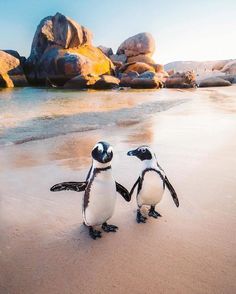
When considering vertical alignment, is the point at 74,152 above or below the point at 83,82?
above

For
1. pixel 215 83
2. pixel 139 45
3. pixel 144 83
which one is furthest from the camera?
pixel 139 45

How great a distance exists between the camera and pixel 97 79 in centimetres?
3030

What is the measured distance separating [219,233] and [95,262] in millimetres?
1052

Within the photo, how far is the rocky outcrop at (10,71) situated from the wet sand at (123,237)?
3107cm

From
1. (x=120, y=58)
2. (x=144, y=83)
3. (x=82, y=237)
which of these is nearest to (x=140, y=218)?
(x=82, y=237)

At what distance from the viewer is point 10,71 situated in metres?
34.6

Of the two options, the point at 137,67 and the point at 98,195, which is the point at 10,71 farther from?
the point at 98,195

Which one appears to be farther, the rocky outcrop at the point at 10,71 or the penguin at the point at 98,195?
the rocky outcrop at the point at 10,71

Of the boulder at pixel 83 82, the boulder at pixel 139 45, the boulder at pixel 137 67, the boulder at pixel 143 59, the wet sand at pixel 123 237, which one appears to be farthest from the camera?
the boulder at pixel 139 45

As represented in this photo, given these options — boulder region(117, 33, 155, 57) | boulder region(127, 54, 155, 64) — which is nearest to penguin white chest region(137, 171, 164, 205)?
boulder region(127, 54, 155, 64)

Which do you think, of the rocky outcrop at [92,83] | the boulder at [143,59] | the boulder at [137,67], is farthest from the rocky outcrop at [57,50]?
the boulder at [143,59]

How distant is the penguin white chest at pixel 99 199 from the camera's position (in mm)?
2572

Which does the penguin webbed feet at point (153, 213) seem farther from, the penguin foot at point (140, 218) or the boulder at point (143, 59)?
the boulder at point (143, 59)

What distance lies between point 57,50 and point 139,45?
18133 mm
